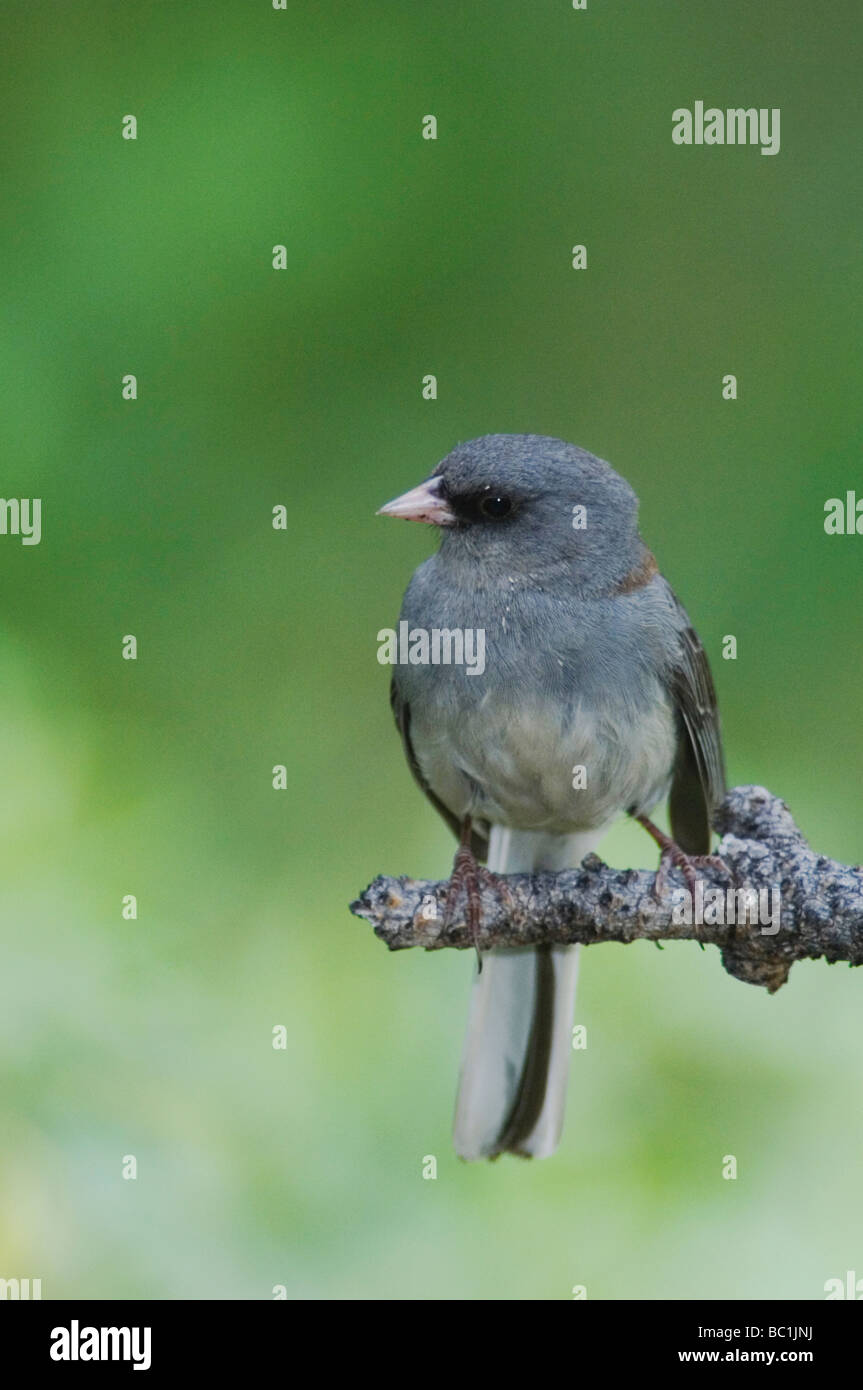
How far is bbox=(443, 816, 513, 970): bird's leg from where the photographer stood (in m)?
2.24

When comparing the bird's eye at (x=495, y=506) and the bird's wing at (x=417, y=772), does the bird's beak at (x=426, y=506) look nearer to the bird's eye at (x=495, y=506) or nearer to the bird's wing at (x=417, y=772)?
the bird's eye at (x=495, y=506)

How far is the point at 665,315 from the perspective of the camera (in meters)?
3.75

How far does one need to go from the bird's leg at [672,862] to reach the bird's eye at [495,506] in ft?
2.27

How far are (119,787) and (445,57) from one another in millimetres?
2053

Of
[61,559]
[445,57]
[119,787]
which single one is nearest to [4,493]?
[61,559]

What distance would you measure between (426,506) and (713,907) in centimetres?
103

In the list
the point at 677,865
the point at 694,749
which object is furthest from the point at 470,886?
the point at 694,749

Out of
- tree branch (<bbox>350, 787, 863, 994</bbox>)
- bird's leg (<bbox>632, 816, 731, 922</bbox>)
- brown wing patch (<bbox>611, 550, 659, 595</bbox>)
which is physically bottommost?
tree branch (<bbox>350, 787, 863, 994</bbox>)

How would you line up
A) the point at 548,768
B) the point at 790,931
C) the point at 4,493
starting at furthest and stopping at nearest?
the point at 4,493, the point at 548,768, the point at 790,931

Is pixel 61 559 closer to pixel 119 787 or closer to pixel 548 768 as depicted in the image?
pixel 119 787

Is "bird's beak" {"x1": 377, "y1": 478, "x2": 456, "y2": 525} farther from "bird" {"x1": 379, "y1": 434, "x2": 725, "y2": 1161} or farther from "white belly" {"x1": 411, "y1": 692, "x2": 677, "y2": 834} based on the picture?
"white belly" {"x1": 411, "y1": 692, "x2": 677, "y2": 834}

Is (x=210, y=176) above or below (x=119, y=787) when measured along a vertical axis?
above

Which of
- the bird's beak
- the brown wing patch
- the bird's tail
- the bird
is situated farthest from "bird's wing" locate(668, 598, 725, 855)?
the bird's beak

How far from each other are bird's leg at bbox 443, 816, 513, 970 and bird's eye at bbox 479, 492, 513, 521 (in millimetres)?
670
